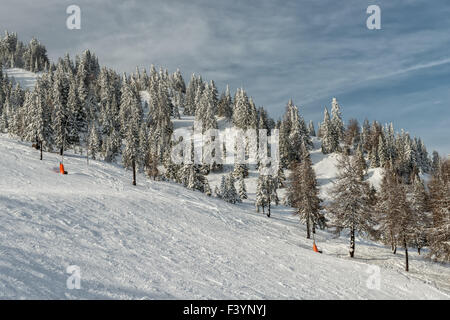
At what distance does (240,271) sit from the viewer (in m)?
17.3

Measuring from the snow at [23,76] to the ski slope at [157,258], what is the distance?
164 m

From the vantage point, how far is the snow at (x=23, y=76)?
6319 inches

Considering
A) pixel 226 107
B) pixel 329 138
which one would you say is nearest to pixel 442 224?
pixel 329 138

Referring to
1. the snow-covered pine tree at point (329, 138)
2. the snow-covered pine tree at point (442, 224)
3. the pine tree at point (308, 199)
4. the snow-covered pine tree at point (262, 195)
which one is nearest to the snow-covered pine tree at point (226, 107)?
the snow-covered pine tree at point (329, 138)

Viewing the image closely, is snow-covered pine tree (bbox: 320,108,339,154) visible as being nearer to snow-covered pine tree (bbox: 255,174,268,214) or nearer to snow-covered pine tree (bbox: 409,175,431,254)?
snow-covered pine tree (bbox: 255,174,268,214)

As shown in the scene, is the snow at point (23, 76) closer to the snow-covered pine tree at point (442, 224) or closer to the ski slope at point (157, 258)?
the ski slope at point (157, 258)

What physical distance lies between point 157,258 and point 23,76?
211042 millimetres

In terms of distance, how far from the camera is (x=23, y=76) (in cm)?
17438

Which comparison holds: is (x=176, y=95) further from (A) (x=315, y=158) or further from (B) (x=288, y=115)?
(A) (x=315, y=158)

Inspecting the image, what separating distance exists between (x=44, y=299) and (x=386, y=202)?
3636cm

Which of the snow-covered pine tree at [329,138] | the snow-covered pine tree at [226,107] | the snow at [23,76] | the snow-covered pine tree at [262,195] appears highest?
the snow at [23,76]

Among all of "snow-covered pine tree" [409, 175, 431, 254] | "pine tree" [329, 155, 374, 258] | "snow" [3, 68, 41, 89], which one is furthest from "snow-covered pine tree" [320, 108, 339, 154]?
"snow" [3, 68, 41, 89]

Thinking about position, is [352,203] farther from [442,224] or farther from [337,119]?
[337,119]
